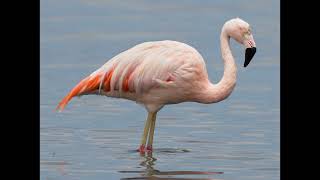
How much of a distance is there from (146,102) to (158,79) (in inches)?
14.8

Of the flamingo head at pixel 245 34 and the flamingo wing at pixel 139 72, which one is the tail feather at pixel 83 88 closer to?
the flamingo wing at pixel 139 72

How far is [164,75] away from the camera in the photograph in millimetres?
12078

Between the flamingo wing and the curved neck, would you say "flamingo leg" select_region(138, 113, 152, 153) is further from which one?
the curved neck

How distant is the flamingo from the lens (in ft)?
39.6

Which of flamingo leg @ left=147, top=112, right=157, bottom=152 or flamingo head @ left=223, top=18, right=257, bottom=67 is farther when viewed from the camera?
flamingo leg @ left=147, top=112, right=157, bottom=152

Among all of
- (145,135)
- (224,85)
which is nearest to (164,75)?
(224,85)

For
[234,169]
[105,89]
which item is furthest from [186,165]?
[105,89]

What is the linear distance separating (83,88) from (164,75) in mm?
990

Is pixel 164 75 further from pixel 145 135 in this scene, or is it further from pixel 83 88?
pixel 83 88

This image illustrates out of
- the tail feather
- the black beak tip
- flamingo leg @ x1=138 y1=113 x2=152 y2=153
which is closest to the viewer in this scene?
the black beak tip

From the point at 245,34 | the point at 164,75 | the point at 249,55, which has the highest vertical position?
the point at 245,34

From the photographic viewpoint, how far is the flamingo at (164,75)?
1208 cm

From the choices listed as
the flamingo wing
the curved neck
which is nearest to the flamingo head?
the curved neck

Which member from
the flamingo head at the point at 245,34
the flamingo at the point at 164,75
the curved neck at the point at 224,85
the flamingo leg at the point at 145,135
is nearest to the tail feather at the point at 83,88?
the flamingo at the point at 164,75
